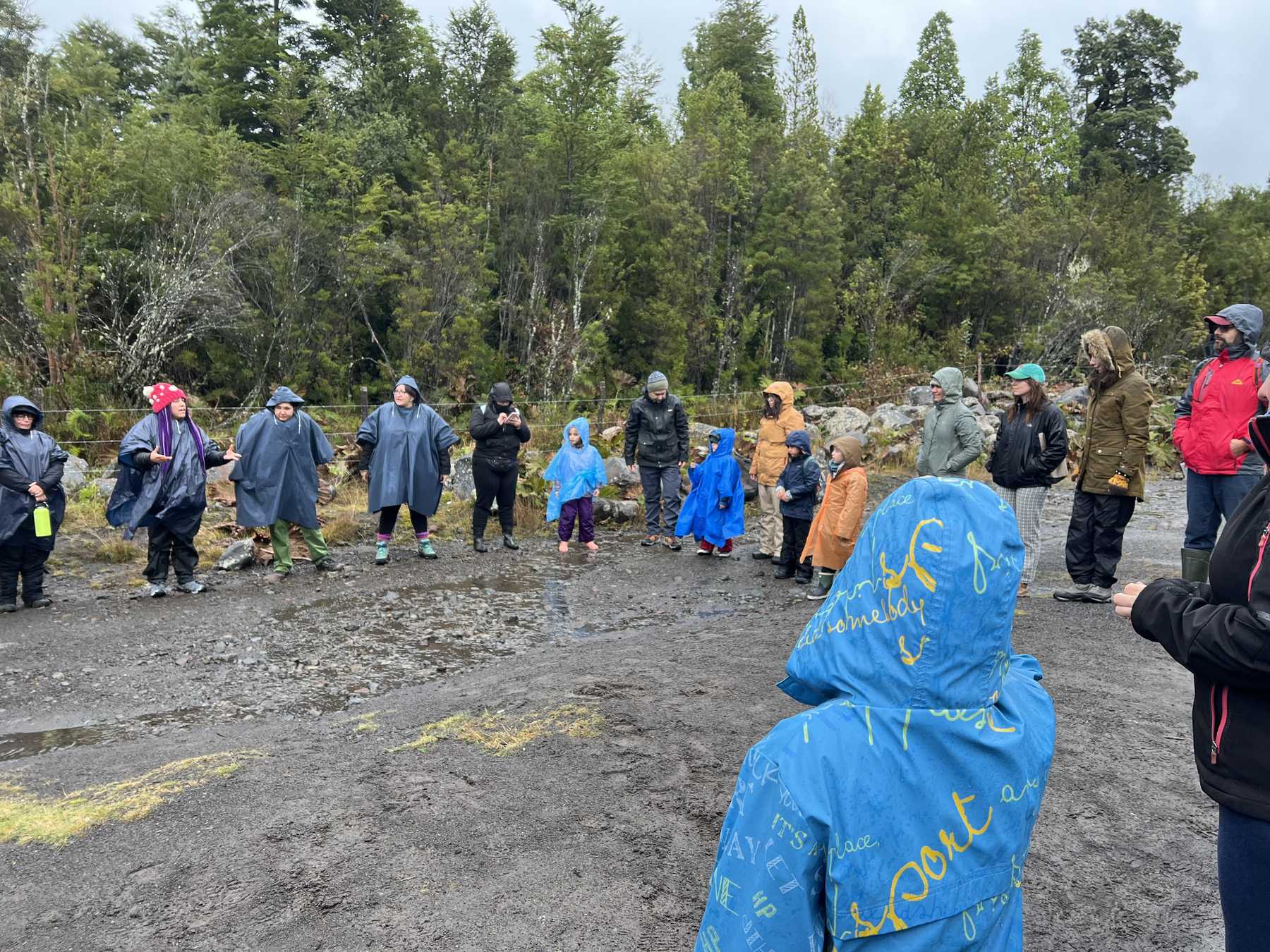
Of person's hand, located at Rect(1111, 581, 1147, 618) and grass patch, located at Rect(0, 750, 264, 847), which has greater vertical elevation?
person's hand, located at Rect(1111, 581, 1147, 618)

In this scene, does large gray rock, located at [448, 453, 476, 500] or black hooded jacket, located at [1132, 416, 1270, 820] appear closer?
black hooded jacket, located at [1132, 416, 1270, 820]

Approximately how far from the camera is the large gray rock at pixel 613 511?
39.0ft

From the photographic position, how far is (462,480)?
12398mm

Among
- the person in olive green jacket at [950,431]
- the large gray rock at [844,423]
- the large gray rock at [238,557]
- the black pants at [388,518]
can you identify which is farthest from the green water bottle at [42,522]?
the large gray rock at [844,423]

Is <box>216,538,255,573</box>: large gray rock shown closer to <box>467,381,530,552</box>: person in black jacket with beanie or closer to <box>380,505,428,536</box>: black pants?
<box>380,505,428,536</box>: black pants

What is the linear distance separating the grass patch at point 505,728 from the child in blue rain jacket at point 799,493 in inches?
173

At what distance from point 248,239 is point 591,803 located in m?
16.9

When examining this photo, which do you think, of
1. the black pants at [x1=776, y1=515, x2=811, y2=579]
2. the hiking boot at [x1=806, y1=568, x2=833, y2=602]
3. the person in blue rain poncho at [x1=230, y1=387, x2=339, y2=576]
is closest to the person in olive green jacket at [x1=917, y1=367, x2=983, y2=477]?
the hiking boot at [x1=806, y1=568, x2=833, y2=602]

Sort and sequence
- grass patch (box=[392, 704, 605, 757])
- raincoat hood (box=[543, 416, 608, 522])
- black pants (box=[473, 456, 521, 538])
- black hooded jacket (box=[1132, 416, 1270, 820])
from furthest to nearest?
1. raincoat hood (box=[543, 416, 608, 522])
2. black pants (box=[473, 456, 521, 538])
3. grass patch (box=[392, 704, 605, 757])
4. black hooded jacket (box=[1132, 416, 1270, 820])

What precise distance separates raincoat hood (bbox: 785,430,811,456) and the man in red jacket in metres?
3.15

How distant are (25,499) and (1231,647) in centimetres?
853

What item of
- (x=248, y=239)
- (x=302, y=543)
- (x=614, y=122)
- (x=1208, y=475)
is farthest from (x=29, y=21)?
(x=1208, y=475)

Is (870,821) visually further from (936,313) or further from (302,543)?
(936,313)

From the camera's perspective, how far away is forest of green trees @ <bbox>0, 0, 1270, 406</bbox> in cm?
1600
